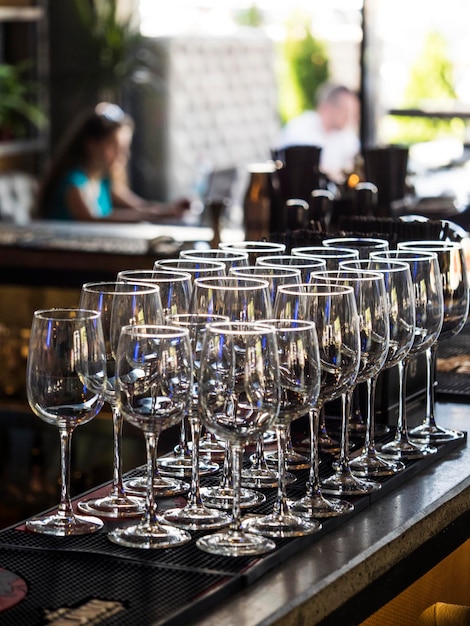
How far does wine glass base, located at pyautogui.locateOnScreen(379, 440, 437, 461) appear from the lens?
181cm

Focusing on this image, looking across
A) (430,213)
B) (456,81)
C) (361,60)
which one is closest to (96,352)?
(430,213)

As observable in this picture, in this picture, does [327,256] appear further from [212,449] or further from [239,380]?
[239,380]

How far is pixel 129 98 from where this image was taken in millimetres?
8945

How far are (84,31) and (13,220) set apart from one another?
2600mm

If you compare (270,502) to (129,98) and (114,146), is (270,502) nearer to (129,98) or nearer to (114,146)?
(114,146)

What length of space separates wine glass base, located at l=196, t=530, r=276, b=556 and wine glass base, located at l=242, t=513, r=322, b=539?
0.02 metres

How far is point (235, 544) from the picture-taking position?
55.2 inches

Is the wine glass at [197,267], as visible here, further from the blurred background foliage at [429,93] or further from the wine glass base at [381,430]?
the blurred background foliage at [429,93]

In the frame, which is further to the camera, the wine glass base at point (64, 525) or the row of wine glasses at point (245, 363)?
the wine glass base at point (64, 525)

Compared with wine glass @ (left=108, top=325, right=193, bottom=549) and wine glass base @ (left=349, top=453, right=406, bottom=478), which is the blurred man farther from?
wine glass @ (left=108, top=325, right=193, bottom=549)

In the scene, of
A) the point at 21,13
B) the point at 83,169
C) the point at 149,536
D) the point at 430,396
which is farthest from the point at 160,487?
the point at 21,13

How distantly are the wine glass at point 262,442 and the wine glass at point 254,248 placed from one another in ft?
0.63

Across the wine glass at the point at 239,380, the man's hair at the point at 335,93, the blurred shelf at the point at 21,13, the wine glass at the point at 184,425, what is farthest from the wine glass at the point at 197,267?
the blurred shelf at the point at 21,13

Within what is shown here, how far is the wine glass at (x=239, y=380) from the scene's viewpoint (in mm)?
1323
